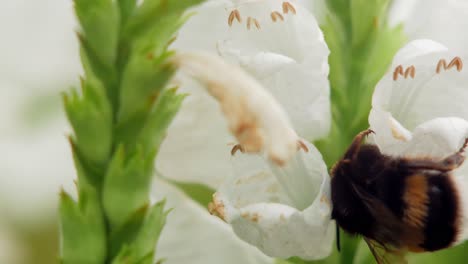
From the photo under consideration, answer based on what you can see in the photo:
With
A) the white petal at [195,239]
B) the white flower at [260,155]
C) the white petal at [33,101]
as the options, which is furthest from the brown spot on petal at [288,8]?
the white petal at [33,101]

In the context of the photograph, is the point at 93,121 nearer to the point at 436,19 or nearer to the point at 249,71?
the point at 249,71

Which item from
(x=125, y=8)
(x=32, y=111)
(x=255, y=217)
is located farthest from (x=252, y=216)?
(x=32, y=111)

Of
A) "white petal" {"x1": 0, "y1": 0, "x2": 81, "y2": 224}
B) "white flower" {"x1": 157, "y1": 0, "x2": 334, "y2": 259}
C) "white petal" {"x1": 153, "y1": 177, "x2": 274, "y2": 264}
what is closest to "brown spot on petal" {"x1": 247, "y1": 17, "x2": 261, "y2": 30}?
"white flower" {"x1": 157, "y1": 0, "x2": 334, "y2": 259}

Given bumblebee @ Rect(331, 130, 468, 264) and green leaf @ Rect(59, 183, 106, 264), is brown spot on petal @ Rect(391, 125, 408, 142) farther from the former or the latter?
green leaf @ Rect(59, 183, 106, 264)

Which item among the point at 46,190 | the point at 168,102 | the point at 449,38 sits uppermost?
the point at 168,102

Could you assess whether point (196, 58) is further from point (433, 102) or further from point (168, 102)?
point (433, 102)

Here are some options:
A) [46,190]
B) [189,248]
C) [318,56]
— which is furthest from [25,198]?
[318,56]

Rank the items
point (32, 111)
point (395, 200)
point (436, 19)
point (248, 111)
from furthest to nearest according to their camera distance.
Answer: point (32, 111) < point (436, 19) < point (395, 200) < point (248, 111)
